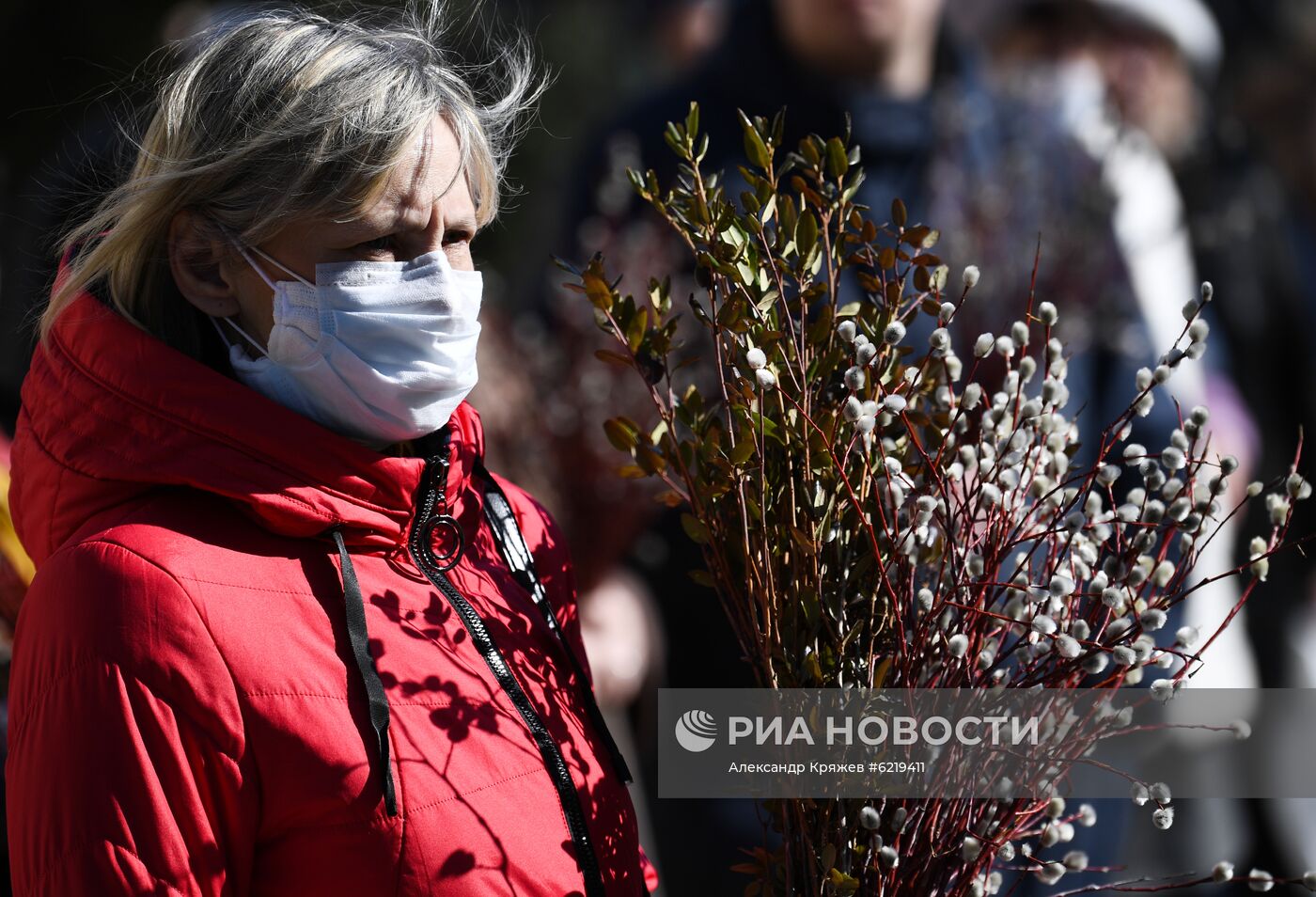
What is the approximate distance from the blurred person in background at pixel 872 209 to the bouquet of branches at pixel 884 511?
1746mm

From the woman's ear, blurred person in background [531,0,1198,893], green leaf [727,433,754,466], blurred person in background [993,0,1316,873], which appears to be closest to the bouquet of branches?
green leaf [727,433,754,466]

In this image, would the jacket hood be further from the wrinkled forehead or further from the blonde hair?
the wrinkled forehead

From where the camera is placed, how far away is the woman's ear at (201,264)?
4.22 ft

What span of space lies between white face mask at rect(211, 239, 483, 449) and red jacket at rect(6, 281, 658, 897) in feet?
0.21

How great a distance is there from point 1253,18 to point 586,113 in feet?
9.78

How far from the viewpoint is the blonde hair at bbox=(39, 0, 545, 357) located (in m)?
1.23

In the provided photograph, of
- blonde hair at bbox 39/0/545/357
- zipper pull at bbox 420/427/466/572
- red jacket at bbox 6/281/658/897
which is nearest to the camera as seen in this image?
red jacket at bbox 6/281/658/897

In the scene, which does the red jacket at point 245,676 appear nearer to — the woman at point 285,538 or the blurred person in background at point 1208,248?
the woman at point 285,538

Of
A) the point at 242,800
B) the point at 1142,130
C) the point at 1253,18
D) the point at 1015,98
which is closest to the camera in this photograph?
the point at 242,800

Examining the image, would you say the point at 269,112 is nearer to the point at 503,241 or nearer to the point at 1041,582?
the point at 1041,582

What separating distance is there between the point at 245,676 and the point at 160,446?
23cm

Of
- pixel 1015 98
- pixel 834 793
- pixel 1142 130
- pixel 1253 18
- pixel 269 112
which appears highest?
pixel 1253 18

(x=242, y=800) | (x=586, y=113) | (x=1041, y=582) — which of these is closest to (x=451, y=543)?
(x=242, y=800)

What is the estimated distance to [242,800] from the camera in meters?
1.12
